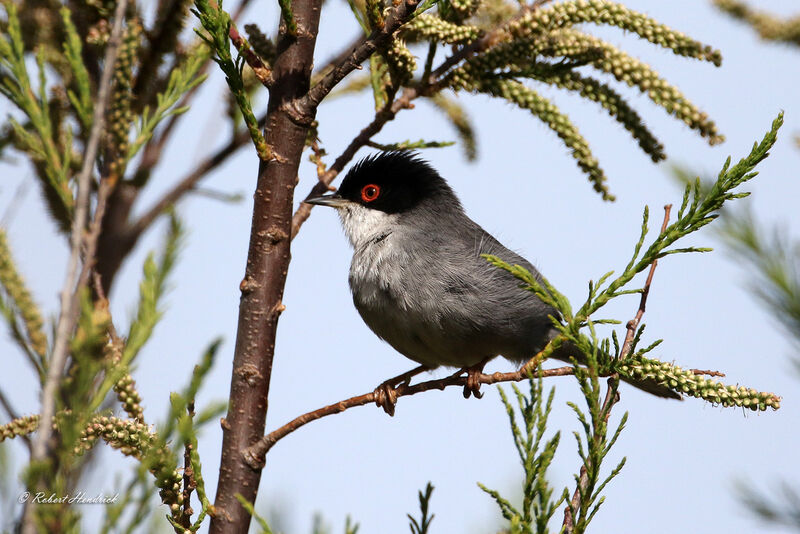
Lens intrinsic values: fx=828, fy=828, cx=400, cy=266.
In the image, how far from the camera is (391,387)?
4.08m

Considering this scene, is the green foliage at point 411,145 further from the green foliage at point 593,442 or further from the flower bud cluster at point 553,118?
the green foliage at point 593,442

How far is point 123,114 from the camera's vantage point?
3.39m

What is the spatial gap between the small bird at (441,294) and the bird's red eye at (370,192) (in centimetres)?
16

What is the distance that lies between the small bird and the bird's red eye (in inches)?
6.3

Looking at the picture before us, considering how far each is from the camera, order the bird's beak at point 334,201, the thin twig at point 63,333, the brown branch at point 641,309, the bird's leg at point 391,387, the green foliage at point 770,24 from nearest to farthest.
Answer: the thin twig at point 63,333
the brown branch at point 641,309
the bird's leg at point 391,387
the green foliage at point 770,24
the bird's beak at point 334,201

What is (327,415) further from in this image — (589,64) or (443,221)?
(443,221)

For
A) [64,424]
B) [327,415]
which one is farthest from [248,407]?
[64,424]

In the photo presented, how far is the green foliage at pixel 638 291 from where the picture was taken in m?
2.19

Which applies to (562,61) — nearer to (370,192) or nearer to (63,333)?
(370,192)

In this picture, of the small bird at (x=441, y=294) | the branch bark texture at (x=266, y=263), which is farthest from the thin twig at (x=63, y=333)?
the small bird at (x=441, y=294)

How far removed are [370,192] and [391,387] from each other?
1335 millimetres

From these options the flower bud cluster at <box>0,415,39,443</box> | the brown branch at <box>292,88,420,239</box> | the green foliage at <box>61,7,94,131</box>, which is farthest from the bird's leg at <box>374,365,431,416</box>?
the green foliage at <box>61,7,94,131</box>

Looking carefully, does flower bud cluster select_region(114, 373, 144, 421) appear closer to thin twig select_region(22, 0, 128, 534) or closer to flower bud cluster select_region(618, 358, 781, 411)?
thin twig select_region(22, 0, 128, 534)

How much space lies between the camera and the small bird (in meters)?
3.92
